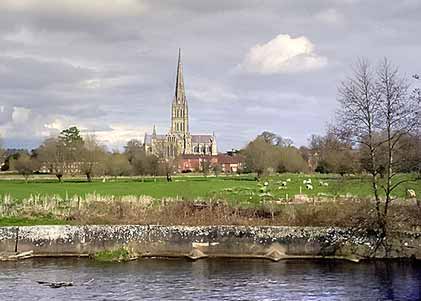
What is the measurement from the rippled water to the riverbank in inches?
56.5

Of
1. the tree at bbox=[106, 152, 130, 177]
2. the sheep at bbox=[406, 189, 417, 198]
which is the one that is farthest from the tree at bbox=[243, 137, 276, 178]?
the sheep at bbox=[406, 189, 417, 198]

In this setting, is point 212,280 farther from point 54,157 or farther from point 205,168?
point 205,168

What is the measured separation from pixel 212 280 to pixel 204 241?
26.4ft

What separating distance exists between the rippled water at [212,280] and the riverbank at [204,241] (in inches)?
56.5

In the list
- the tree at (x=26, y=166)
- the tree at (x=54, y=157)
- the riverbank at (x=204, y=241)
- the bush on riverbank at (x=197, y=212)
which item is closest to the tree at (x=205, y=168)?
the tree at (x=54, y=157)

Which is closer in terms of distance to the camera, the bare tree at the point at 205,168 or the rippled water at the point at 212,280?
the rippled water at the point at 212,280

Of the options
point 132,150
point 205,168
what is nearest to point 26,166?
point 132,150

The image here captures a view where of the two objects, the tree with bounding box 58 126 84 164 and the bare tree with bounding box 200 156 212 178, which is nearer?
the tree with bounding box 58 126 84 164

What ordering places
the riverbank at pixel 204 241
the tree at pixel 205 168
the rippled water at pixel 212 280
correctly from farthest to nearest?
the tree at pixel 205 168 < the riverbank at pixel 204 241 < the rippled water at pixel 212 280

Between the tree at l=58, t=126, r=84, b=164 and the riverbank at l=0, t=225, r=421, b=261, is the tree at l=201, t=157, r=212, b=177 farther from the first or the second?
the riverbank at l=0, t=225, r=421, b=261

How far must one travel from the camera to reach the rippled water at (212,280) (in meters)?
26.2

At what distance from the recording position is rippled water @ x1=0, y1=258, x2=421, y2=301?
26.2m

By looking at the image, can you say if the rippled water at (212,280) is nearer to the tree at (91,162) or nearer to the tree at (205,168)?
the tree at (91,162)

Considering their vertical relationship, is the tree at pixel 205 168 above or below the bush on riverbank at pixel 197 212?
above
